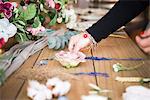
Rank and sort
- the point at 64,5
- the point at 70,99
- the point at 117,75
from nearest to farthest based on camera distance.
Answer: the point at 70,99, the point at 117,75, the point at 64,5

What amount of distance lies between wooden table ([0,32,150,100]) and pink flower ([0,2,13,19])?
0.17 metres

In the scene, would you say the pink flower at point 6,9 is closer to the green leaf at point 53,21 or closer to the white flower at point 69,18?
the green leaf at point 53,21

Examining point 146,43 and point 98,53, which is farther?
point 98,53

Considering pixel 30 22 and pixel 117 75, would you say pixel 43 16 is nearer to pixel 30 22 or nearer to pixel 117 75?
pixel 30 22

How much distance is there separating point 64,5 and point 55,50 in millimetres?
412

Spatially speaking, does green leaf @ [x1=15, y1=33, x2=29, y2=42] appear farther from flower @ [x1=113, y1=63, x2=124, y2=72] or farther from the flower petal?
flower @ [x1=113, y1=63, x2=124, y2=72]

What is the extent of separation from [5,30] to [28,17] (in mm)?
181

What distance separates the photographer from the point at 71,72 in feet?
2.65

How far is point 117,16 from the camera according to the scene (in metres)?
0.99

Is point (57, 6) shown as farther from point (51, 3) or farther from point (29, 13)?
point (29, 13)

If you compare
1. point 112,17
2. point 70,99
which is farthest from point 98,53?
point 70,99

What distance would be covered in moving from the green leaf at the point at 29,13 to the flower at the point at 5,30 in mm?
102

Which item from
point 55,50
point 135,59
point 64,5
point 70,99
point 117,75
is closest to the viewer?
point 70,99

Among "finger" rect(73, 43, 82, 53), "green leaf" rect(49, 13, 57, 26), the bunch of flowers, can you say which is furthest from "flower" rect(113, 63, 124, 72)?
"green leaf" rect(49, 13, 57, 26)
